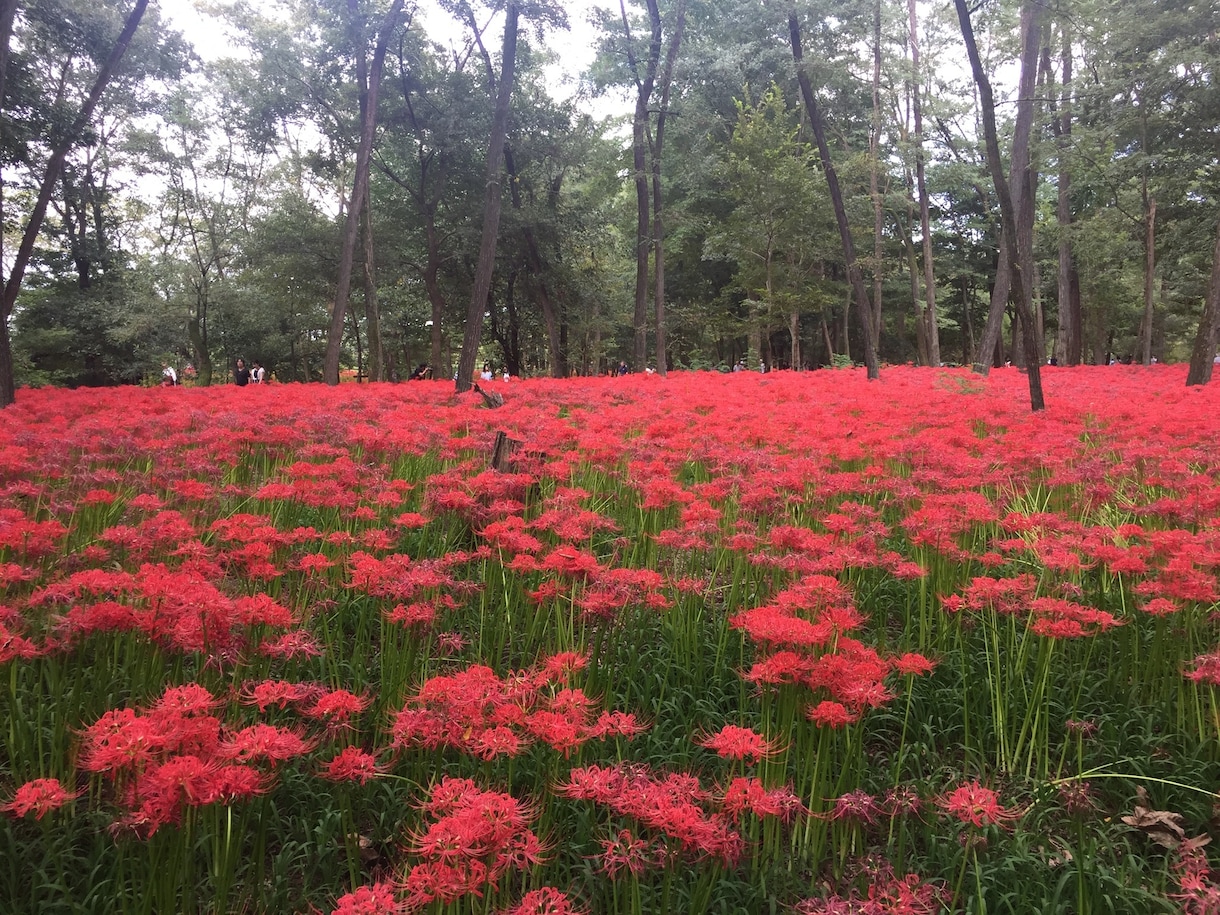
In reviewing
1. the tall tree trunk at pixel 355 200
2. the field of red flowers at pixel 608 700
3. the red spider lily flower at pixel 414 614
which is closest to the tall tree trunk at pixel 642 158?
the tall tree trunk at pixel 355 200

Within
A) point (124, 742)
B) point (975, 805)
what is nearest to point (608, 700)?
point (975, 805)

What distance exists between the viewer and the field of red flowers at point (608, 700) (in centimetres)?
151

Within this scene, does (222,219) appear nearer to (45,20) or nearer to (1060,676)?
(45,20)

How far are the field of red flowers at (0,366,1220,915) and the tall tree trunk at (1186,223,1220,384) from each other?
368 inches

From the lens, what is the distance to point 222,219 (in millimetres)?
29828

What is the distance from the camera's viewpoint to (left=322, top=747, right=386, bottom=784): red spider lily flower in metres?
1.52

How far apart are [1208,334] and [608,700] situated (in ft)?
48.6

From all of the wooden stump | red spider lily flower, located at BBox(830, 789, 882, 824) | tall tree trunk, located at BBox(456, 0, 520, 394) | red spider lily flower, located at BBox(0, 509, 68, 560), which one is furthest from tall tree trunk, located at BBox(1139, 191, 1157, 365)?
red spider lily flower, located at BBox(0, 509, 68, 560)

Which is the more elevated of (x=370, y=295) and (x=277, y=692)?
(x=370, y=295)

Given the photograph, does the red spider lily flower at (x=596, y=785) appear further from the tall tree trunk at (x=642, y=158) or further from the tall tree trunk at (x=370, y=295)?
the tall tree trunk at (x=370, y=295)

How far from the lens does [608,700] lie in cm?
243

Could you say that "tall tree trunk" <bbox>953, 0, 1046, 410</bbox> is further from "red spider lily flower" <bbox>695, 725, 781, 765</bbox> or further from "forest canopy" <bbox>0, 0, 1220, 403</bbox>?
"red spider lily flower" <bbox>695, 725, 781, 765</bbox>

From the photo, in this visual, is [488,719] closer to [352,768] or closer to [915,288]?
[352,768]

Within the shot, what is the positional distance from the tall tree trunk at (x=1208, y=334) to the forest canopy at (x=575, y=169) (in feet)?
0.23
